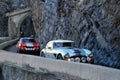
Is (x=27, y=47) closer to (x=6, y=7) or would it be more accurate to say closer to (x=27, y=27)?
(x=27, y=27)

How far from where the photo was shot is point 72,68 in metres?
12.7

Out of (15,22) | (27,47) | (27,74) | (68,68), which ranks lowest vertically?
(27,47)

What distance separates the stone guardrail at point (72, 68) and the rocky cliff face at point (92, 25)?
8999mm

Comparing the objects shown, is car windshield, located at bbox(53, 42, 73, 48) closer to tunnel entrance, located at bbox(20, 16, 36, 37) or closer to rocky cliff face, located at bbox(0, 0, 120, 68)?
rocky cliff face, located at bbox(0, 0, 120, 68)

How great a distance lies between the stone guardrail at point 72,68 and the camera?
10.4 m

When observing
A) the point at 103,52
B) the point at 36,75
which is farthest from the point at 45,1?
the point at 36,75

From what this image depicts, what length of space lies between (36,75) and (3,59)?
6.28m

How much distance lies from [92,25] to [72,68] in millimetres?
17739

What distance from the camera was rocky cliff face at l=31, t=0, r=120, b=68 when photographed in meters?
26.2

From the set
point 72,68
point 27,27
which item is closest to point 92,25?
point 72,68

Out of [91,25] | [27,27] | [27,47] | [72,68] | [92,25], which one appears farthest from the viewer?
[27,27]

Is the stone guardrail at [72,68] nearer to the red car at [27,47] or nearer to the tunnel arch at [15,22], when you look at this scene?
the red car at [27,47]

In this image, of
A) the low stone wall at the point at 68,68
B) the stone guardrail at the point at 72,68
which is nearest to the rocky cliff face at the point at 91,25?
the low stone wall at the point at 68,68

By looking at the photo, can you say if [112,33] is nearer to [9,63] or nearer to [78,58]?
[78,58]
